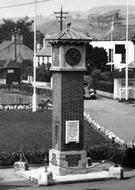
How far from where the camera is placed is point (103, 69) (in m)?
88.8

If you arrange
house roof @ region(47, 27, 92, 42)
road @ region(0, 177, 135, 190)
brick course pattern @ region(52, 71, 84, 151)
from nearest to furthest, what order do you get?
road @ region(0, 177, 135, 190) < house roof @ region(47, 27, 92, 42) < brick course pattern @ region(52, 71, 84, 151)

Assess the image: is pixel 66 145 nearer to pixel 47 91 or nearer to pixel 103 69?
pixel 47 91

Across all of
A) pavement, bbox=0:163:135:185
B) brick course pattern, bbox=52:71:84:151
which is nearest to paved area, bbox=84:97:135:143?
pavement, bbox=0:163:135:185

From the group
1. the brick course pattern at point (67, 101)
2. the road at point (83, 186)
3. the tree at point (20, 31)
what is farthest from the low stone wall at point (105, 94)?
the tree at point (20, 31)

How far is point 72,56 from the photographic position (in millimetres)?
27953

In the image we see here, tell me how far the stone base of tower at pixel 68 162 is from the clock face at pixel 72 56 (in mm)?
3650

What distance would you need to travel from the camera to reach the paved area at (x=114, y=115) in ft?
135

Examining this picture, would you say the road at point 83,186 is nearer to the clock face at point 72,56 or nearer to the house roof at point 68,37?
the clock face at point 72,56

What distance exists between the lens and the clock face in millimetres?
27906

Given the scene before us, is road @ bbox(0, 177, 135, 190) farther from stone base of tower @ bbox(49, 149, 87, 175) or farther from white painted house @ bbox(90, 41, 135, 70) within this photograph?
white painted house @ bbox(90, 41, 135, 70)

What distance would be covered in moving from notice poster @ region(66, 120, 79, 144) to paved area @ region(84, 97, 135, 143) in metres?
9.17

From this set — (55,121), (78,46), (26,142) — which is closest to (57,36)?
(78,46)

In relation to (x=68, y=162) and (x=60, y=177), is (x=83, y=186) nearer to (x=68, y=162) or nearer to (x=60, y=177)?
(x=60, y=177)

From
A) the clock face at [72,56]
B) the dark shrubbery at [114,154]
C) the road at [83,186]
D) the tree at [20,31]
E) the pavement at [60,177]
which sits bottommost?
the road at [83,186]
